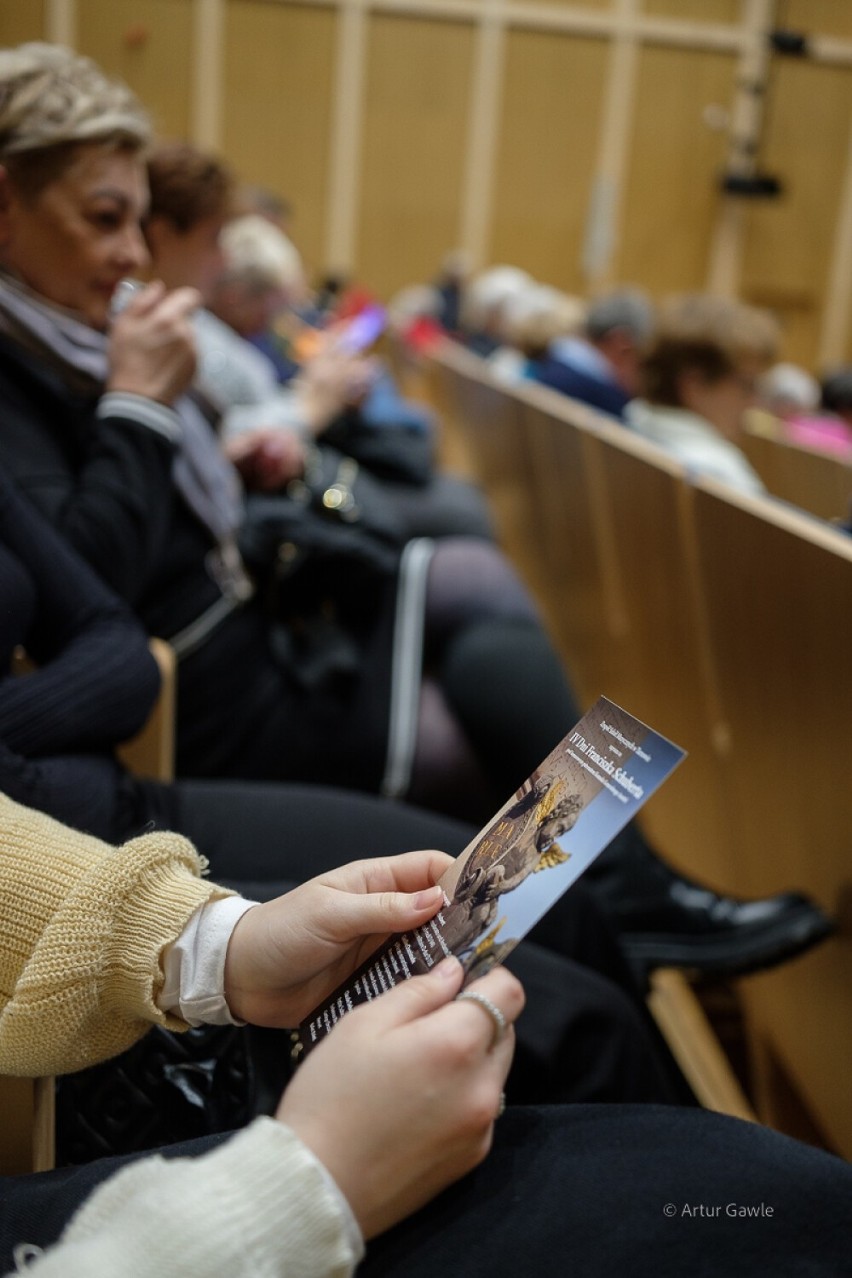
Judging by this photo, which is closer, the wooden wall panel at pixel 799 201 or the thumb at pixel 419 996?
A: the thumb at pixel 419 996

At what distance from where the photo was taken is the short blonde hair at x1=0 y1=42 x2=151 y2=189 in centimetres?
126

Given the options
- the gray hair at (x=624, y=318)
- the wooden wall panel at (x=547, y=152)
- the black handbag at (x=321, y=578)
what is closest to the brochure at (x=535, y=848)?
the black handbag at (x=321, y=578)

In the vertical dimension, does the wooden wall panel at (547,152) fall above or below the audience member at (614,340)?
above

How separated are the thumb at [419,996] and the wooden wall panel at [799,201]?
26.0 ft

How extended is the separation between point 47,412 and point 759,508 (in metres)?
0.78

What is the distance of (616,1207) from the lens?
600 mm

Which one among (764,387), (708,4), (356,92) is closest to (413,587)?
(764,387)

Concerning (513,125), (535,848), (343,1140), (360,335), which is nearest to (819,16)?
(513,125)

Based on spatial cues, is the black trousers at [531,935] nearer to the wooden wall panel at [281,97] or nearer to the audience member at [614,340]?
the audience member at [614,340]

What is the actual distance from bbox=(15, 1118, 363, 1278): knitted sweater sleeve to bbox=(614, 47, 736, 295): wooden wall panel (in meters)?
7.73

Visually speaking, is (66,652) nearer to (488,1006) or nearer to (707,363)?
(488,1006)

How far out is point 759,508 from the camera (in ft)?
3.88

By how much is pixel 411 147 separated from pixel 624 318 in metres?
3.93

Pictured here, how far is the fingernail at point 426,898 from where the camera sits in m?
0.61
